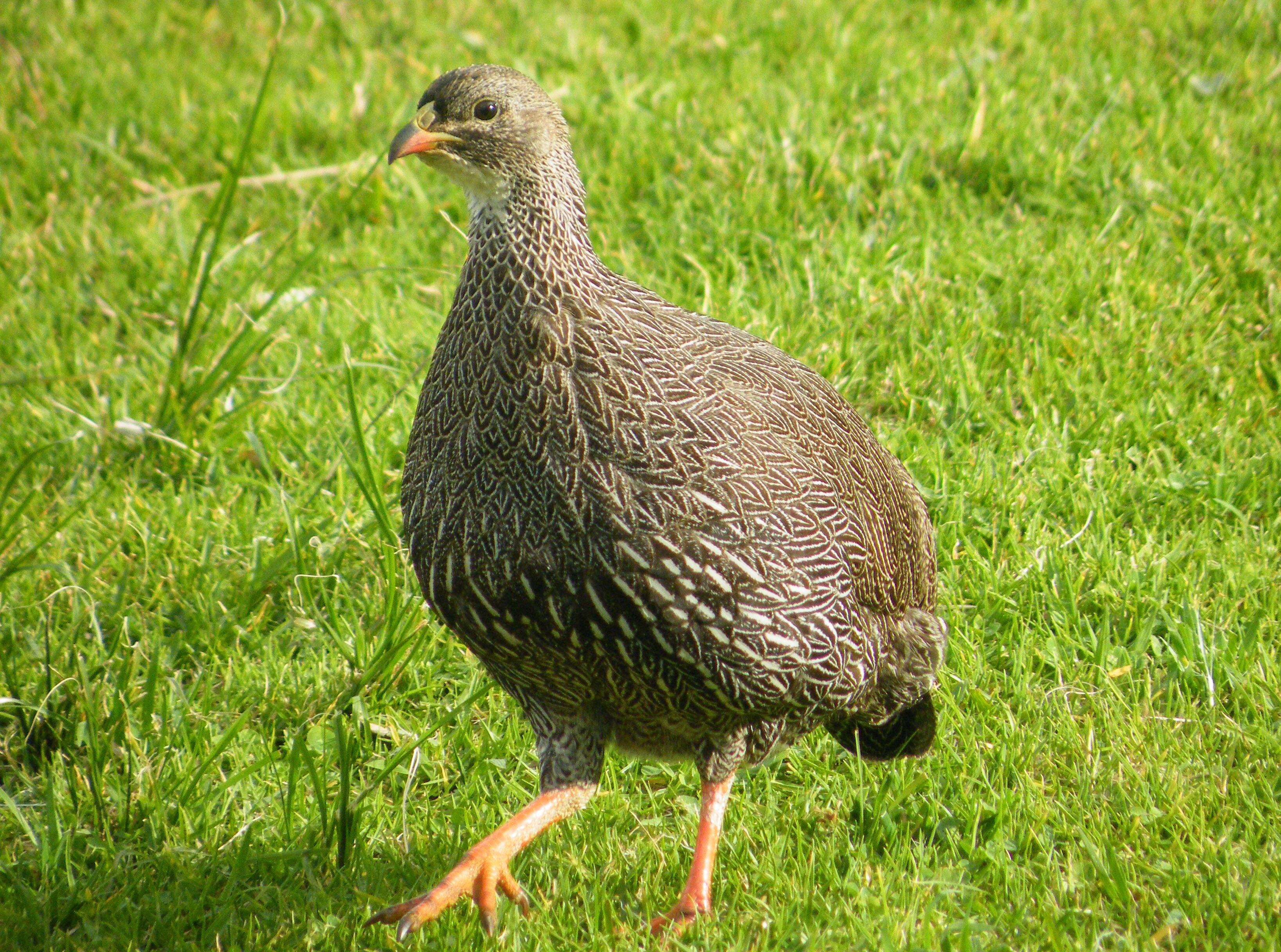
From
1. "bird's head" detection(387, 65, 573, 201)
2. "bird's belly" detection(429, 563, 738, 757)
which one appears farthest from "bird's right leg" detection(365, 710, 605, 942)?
"bird's head" detection(387, 65, 573, 201)

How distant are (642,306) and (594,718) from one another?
102 cm

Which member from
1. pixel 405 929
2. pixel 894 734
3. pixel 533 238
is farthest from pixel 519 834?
pixel 533 238

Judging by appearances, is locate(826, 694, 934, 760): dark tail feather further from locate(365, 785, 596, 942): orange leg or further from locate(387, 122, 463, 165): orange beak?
locate(387, 122, 463, 165): orange beak

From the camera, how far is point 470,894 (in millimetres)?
3154

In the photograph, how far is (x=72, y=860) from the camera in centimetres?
341

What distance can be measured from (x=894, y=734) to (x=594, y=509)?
4.27 feet

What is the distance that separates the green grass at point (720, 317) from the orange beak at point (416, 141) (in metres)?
0.95

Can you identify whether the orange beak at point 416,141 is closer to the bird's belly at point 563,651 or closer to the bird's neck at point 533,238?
the bird's neck at point 533,238

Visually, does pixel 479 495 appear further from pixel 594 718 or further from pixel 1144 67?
pixel 1144 67

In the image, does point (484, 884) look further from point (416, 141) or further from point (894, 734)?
point (416, 141)

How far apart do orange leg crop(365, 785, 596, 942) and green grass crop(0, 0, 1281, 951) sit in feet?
0.25

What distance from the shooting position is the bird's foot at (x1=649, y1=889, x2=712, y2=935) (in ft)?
10.3

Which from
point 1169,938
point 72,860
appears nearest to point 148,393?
point 72,860

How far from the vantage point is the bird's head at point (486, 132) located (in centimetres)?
295
